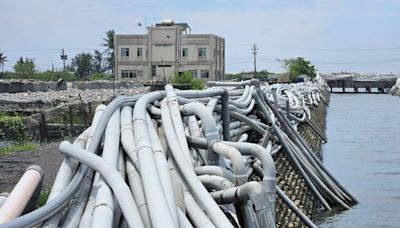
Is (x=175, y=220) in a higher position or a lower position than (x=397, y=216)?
higher

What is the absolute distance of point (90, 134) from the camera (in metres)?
4.75

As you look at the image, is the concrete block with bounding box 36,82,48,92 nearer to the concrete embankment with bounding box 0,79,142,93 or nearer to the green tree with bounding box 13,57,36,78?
the concrete embankment with bounding box 0,79,142,93

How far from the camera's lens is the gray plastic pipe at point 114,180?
3.40m

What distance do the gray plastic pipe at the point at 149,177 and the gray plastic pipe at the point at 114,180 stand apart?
94 millimetres

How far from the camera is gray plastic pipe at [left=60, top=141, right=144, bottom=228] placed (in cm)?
340

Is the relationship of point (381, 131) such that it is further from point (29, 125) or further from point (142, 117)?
point (142, 117)

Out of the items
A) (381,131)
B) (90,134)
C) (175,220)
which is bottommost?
(381,131)

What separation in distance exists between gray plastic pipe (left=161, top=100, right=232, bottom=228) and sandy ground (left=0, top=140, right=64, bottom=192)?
10.9ft

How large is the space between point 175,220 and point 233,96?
19.2 ft

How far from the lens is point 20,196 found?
11.8 feet

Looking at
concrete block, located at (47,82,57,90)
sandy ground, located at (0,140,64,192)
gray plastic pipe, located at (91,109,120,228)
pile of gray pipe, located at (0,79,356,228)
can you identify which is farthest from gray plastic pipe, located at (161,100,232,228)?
concrete block, located at (47,82,57,90)

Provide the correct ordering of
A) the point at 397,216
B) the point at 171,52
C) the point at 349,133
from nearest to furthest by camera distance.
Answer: the point at 397,216
the point at 349,133
the point at 171,52

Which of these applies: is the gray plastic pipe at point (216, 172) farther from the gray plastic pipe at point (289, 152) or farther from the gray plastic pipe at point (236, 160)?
the gray plastic pipe at point (289, 152)

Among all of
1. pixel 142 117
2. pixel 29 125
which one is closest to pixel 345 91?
pixel 29 125
